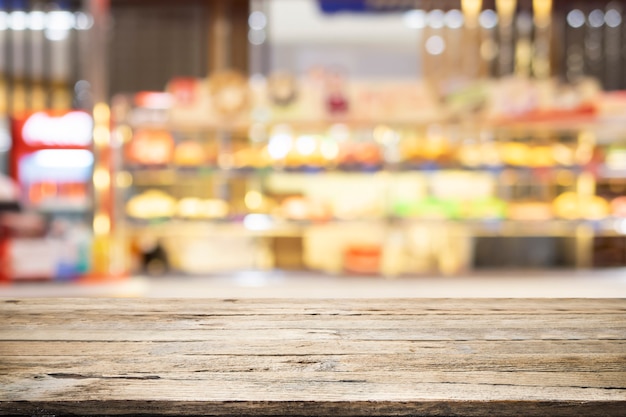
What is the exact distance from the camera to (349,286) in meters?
5.07

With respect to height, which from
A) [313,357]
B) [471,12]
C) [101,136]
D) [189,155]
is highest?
[471,12]

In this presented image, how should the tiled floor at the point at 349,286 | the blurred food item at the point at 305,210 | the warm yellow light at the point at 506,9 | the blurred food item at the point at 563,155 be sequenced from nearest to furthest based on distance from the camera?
1. the tiled floor at the point at 349,286
2. the blurred food item at the point at 305,210
3. the blurred food item at the point at 563,155
4. the warm yellow light at the point at 506,9

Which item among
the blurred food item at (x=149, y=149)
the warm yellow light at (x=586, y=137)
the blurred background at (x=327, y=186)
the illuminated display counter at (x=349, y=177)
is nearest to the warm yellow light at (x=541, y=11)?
the blurred background at (x=327, y=186)

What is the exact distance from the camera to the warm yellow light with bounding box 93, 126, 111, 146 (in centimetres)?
523

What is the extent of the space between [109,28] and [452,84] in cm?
434

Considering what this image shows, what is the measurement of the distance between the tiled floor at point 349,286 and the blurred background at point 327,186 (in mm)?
24

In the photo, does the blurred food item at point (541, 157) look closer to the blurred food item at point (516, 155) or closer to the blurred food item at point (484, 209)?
the blurred food item at point (516, 155)

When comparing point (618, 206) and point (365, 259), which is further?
point (618, 206)

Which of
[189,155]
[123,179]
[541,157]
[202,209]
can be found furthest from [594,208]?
[123,179]

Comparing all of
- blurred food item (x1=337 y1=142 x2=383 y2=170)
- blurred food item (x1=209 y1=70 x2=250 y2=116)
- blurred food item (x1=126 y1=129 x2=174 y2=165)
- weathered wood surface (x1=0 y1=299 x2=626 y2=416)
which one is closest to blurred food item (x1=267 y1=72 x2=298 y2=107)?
blurred food item (x1=209 y1=70 x2=250 y2=116)

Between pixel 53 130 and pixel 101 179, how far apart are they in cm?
151

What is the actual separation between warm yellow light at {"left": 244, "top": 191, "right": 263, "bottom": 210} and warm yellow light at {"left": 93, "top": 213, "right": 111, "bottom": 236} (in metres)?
1.16

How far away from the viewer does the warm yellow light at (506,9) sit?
6891 mm

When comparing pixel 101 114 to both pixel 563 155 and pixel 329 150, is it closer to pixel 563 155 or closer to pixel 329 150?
pixel 329 150
